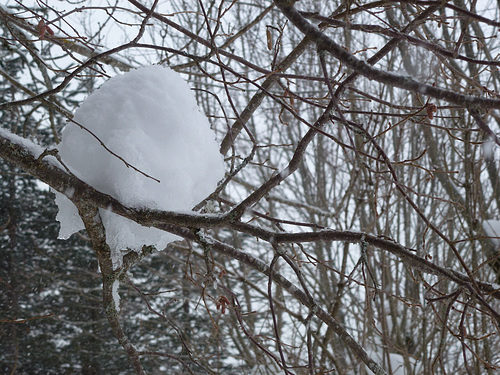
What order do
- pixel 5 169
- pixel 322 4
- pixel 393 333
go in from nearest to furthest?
pixel 393 333 < pixel 322 4 < pixel 5 169

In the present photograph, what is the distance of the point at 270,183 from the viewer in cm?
119

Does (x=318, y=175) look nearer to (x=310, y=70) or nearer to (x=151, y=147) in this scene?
(x=310, y=70)

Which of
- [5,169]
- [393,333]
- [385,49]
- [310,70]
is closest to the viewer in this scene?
[385,49]

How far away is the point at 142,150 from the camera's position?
1222 millimetres

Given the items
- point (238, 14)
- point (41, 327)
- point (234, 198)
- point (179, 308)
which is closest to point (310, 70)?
point (238, 14)

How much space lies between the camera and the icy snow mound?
3.93ft

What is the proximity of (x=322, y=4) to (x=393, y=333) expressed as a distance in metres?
3.61

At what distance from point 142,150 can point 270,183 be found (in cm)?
39

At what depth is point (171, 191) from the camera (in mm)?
1242

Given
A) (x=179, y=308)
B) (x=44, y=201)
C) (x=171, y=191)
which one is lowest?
(x=171, y=191)

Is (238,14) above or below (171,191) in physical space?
above

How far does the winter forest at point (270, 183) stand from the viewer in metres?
1.10

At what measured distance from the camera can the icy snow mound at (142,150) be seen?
3.93 feet

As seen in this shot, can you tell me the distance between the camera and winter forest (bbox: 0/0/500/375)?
3.60 ft
